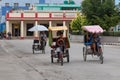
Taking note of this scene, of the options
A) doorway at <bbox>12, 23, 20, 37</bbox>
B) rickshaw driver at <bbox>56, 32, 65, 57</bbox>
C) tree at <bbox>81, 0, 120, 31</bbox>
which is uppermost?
tree at <bbox>81, 0, 120, 31</bbox>

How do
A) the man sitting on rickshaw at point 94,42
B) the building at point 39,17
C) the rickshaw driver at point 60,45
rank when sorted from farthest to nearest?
the building at point 39,17 → the man sitting on rickshaw at point 94,42 → the rickshaw driver at point 60,45

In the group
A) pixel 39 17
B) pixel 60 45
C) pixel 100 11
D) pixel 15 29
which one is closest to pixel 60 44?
pixel 60 45

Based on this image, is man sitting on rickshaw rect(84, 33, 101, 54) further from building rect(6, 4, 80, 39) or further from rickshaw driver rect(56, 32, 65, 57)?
building rect(6, 4, 80, 39)

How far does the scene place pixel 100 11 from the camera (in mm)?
63281

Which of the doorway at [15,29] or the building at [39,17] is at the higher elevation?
the building at [39,17]

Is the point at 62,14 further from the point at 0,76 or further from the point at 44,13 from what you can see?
the point at 0,76

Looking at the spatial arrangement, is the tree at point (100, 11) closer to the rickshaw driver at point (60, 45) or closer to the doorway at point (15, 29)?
the doorway at point (15, 29)

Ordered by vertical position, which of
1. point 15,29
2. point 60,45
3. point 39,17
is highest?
point 39,17

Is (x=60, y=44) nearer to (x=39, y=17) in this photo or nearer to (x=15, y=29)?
(x=39, y=17)

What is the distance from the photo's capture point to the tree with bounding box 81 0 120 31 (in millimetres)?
62406

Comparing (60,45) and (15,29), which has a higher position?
(60,45)

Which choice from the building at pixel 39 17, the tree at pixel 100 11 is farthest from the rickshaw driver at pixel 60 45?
the building at pixel 39 17

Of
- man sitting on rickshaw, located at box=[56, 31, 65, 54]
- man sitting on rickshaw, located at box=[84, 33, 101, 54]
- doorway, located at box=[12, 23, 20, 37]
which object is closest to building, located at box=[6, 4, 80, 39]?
doorway, located at box=[12, 23, 20, 37]

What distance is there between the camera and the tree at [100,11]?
6241 centimetres
